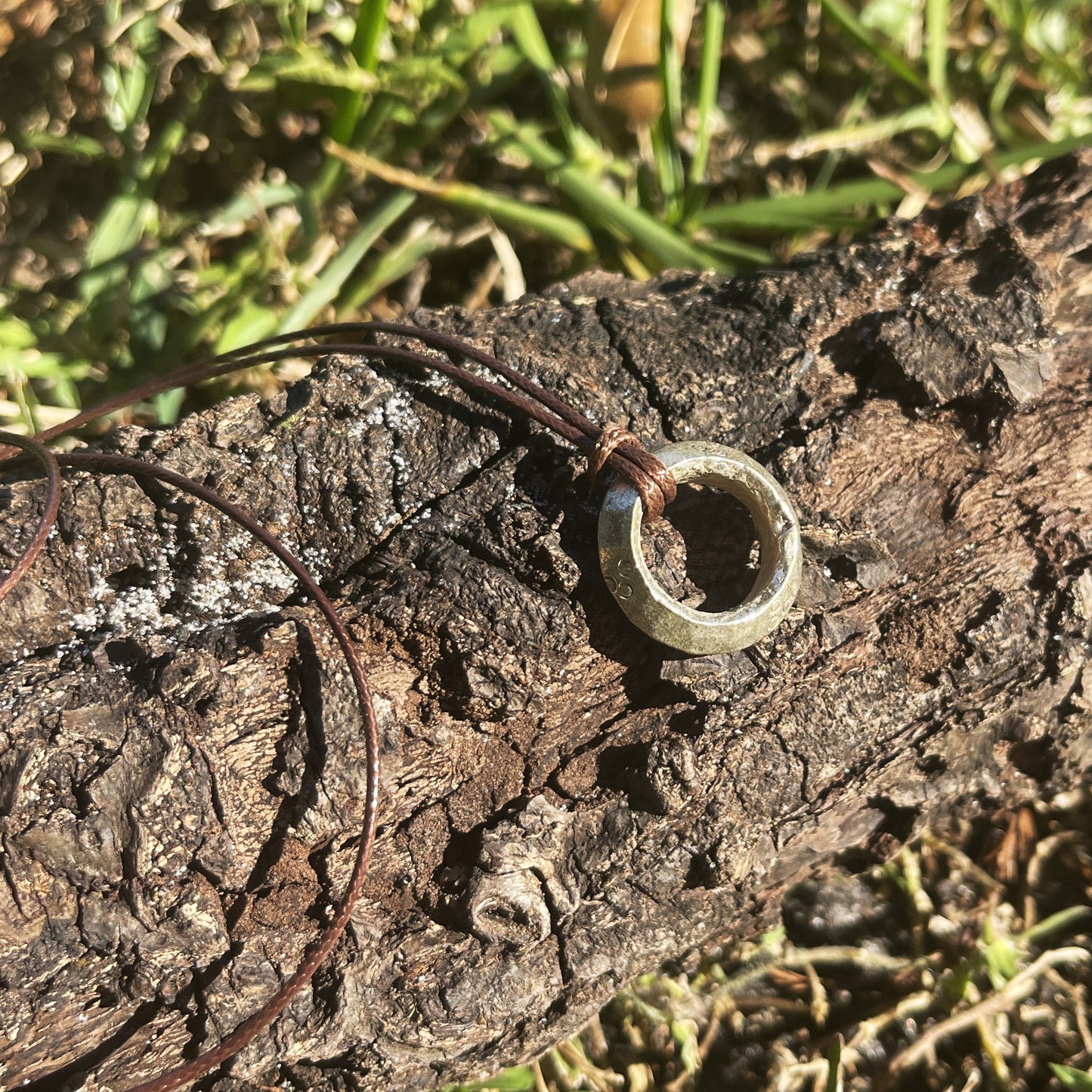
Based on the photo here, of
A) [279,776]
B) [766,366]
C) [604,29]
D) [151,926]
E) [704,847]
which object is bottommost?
[704,847]

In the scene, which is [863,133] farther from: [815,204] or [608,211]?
[608,211]

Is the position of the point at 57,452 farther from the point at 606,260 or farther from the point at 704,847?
the point at 606,260

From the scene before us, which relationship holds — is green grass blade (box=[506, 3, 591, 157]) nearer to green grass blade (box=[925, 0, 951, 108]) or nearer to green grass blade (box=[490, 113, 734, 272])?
green grass blade (box=[490, 113, 734, 272])

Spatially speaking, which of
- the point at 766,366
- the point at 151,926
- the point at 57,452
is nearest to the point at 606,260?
the point at 766,366

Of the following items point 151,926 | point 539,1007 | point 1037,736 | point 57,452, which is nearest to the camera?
point 151,926

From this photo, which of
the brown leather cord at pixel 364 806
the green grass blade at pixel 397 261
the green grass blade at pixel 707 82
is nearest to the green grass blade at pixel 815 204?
the green grass blade at pixel 707 82

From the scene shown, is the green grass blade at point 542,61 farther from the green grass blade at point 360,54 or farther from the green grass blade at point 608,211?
the green grass blade at point 360,54

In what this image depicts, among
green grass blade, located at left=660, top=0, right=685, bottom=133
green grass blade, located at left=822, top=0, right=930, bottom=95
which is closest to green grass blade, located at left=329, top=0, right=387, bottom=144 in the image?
green grass blade, located at left=660, top=0, right=685, bottom=133
